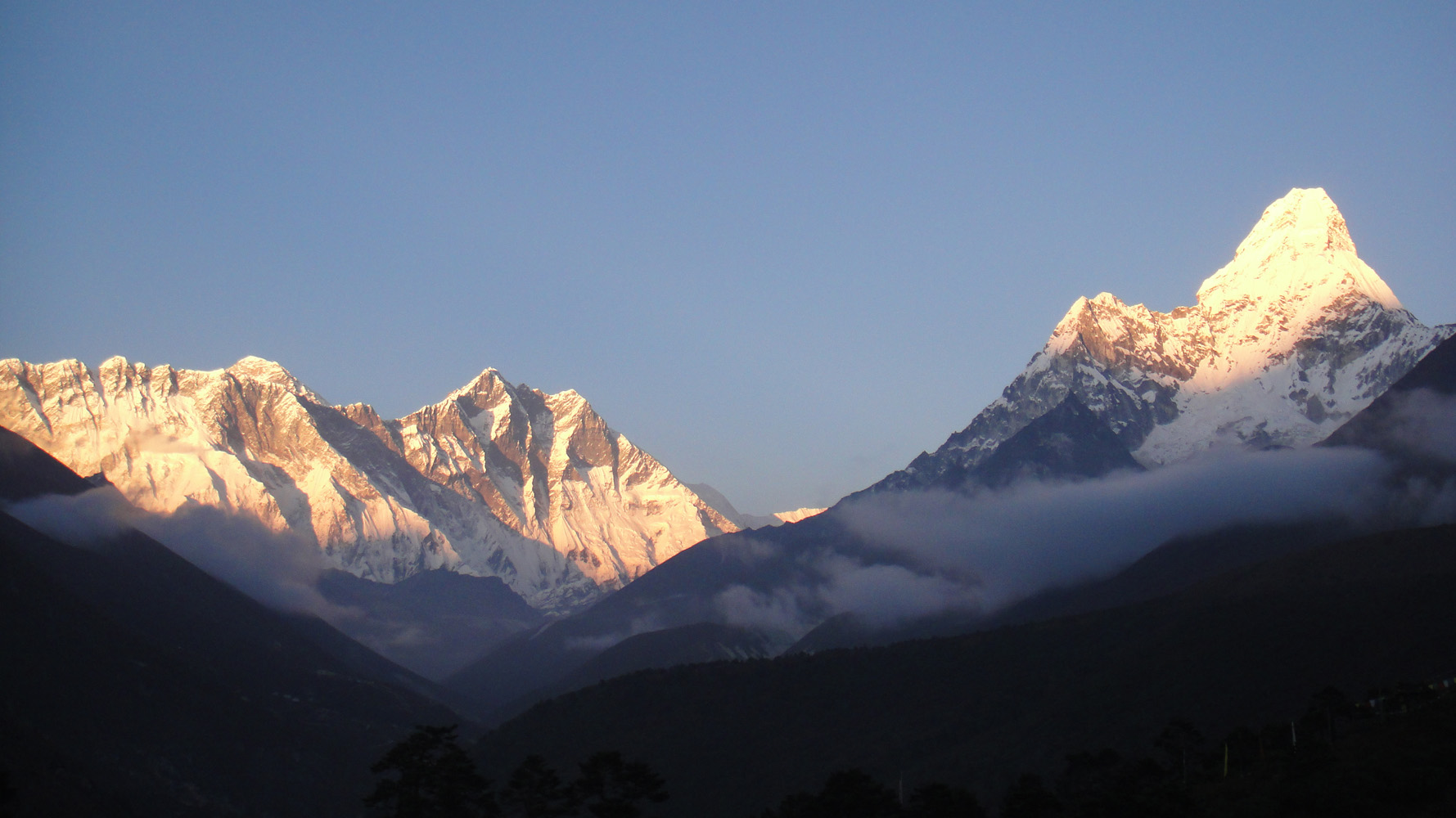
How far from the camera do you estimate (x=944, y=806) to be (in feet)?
443

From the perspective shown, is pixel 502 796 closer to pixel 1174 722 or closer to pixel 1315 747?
pixel 1315 747

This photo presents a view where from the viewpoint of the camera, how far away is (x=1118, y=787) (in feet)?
462

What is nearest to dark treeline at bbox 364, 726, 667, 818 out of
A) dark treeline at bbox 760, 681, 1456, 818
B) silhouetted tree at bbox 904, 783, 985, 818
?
dark treeline at bbox 760, 681, 1456, 818

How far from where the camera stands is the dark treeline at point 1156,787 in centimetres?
11456

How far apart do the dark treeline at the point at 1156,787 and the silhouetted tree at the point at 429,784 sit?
103mm

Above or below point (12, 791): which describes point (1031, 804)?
below

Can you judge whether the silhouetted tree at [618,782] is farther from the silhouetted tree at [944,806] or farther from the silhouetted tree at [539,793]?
the silhouetted tree at [944,806]

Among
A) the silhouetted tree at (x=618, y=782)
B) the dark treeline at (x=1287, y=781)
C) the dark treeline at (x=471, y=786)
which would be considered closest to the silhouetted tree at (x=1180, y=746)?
the dark treeline at (x=1287, y=781)

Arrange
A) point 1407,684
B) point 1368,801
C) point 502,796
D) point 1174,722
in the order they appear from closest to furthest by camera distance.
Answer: point 1368,801
point 502,796
point 1407,684
point 1174,722

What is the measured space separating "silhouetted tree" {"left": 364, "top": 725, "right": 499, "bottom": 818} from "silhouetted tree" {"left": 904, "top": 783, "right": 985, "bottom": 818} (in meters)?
40.8

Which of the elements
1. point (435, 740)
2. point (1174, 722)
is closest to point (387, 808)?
point (435, 740)

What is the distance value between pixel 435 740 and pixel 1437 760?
286ft

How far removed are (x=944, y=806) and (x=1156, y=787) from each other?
19.7m

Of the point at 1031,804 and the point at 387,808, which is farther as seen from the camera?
the point at 1031,804
